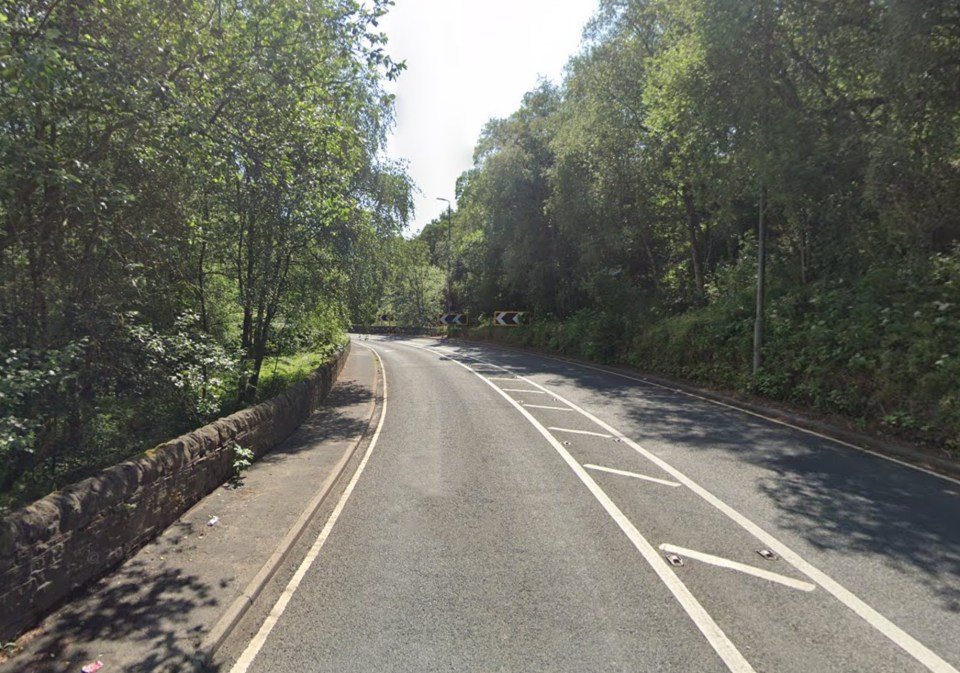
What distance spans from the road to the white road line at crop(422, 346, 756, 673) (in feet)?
0.06

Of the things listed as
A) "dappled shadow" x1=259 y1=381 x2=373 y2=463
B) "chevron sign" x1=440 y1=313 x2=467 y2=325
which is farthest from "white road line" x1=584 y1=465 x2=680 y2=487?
"chevron sign" x1=440 y1=313 x2=467 y2=325

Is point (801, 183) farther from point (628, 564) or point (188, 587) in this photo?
point (188, 587)

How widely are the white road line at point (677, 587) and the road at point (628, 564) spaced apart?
18mm

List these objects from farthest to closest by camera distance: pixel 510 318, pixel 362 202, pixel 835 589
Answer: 1. pixel 510 318
2. pixel 362 202
3. pixel 835 589

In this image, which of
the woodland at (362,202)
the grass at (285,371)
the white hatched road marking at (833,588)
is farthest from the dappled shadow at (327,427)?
the white hatched road marking at (833,588)

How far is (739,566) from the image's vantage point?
5.01m

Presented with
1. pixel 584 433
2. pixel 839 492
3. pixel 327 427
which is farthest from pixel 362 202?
pixel 839 492

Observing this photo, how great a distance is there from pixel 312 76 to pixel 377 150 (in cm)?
975

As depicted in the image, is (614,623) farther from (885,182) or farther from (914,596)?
(885,182)

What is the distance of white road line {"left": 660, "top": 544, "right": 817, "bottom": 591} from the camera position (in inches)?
184

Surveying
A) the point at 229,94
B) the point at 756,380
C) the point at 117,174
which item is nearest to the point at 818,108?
the point at 756,380

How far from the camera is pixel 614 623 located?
4.12m

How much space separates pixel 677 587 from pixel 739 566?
2.47 ft

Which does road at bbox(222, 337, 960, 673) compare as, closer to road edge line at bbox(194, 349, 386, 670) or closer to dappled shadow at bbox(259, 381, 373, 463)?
road edge line at bbox(194, 349, 386, 670)
